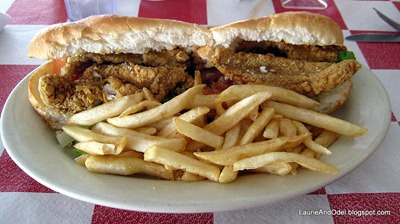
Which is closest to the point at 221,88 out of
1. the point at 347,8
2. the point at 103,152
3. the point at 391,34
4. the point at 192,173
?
the point at 192,173

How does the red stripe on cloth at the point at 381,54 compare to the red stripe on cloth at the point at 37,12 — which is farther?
the red stripe on cloth at the point at 37,12

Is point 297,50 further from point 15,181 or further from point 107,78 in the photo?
point 15,181

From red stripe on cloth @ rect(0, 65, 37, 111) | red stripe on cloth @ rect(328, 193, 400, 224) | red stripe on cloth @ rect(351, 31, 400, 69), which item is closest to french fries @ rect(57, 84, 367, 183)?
red stripe on cloth @ rect(328, 193, 400, 224)

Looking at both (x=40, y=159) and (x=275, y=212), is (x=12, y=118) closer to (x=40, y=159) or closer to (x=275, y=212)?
(x=40, y=159)

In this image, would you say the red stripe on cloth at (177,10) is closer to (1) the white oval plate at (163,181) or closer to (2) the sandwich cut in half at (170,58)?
A: (2) the sandwich cut in half at (170,58)

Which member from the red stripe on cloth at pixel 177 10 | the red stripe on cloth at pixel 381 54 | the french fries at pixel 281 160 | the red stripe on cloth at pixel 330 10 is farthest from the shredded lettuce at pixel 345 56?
the red stripe on cloth at pixel 177 10

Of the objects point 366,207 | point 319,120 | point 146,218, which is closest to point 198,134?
point 146,218

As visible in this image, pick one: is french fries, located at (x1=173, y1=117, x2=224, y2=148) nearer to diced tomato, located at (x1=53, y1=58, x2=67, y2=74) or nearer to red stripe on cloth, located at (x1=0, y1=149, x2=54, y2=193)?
red stripe on cloth, located at (x1=0, y1=149, x2=54, y2=193)
